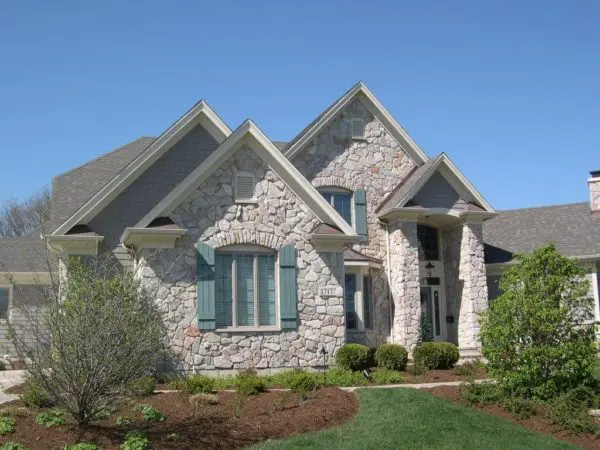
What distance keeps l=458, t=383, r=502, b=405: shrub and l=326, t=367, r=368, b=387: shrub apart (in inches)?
102

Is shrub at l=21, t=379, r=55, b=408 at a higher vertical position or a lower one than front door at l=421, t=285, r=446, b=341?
lower

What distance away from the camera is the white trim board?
16.2 meters

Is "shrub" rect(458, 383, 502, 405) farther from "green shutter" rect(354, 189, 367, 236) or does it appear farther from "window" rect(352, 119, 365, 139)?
"window" rect(352, 119, 365, 139)

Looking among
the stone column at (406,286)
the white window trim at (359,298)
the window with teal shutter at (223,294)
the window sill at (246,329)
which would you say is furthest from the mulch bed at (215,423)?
the stone column at (406,286)

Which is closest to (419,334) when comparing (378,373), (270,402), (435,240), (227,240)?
(435,240)

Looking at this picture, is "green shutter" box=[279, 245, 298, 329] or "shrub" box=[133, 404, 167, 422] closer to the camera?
"shrub" box=[133, 404, 167, 422]

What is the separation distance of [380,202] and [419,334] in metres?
4.45

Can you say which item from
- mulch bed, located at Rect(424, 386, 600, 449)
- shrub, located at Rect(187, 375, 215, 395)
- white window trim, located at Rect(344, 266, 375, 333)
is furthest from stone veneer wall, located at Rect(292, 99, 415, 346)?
mulch bed, located at Rect(424, 386, 600, 449)

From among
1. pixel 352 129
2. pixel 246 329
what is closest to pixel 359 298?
pixel 352 129

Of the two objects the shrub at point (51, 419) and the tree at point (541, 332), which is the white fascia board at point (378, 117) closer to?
the tree at point (541, 332)

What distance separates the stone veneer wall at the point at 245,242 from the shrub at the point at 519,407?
5.36 m

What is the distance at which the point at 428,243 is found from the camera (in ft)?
80.8

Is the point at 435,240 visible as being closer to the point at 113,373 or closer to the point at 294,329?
the point at 294,329

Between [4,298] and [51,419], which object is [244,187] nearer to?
[51,419]
